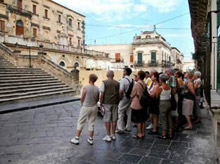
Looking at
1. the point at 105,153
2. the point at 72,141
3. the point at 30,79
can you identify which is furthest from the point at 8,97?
the point at 105,153

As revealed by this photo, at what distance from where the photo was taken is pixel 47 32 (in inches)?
1415

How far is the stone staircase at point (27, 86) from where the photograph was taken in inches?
453

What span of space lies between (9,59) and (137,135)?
15349 millimetres

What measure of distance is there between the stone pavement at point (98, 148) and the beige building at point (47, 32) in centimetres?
1999

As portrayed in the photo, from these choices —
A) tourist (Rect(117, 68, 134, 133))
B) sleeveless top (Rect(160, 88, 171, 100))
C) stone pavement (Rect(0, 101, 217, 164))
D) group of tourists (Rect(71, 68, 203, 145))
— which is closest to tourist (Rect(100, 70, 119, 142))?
group of tourists (Rect(71, 68, 203, 145))

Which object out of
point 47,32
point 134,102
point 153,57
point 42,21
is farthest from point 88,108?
point 153,57

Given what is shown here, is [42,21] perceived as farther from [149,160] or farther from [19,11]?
[149,160]

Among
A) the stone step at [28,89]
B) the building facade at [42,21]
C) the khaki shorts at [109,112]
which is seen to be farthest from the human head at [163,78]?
the building facade at [42,21]

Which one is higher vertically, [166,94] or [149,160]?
[166,94]

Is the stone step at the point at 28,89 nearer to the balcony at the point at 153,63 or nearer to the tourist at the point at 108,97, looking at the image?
the tourist at the point at 108,97

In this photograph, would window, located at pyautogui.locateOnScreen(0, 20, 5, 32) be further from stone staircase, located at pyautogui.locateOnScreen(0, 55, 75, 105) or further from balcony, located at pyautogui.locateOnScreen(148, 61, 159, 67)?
balcony, located at pyautogui.locateOnScreen(148, 61, 159, 67)

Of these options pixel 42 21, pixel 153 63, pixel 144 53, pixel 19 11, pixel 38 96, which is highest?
pixel 19 11

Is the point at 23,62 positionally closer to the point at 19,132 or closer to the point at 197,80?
the point at 19,132

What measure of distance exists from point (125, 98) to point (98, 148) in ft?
5.28
